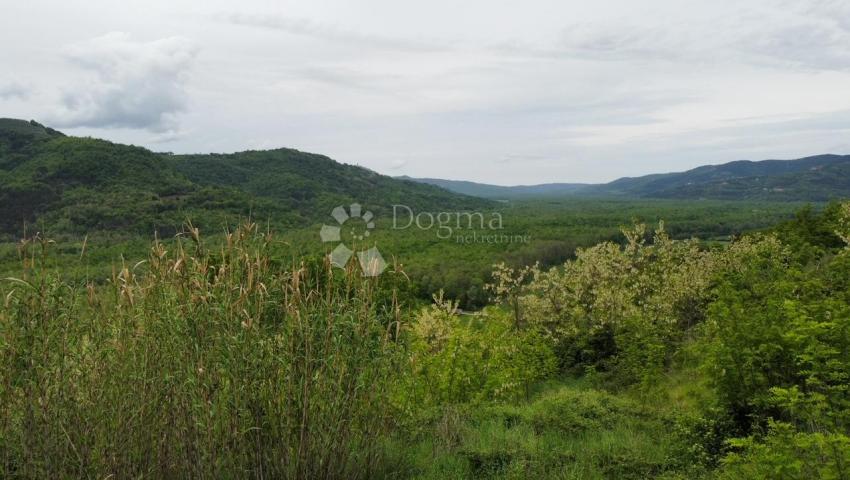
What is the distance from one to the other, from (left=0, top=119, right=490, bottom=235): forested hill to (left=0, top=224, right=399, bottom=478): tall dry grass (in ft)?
119

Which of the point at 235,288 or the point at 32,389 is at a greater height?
the point at 235,288

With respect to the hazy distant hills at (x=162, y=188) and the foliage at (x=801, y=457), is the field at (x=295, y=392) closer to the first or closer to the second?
the foliage at (x=801, y=457)

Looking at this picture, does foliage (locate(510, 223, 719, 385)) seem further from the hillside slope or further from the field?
the hillside slope

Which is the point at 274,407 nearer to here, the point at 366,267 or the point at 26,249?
the point at 366,267

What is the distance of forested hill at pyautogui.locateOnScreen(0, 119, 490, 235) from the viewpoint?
7400 centimetres

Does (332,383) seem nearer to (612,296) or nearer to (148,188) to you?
(612,296)

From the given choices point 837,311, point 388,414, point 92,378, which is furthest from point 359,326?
point 837,311

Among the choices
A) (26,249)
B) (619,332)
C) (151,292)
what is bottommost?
(619,332)

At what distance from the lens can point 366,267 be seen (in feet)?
17.5

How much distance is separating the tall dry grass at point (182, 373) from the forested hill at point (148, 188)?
36.4 meters

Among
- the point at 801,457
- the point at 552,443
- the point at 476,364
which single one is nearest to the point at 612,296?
the point at 476,364

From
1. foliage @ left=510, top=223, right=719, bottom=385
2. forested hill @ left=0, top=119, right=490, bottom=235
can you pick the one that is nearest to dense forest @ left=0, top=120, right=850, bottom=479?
foliage @ left=510, top=223, right=719, bottom=385

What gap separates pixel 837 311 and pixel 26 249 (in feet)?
26.1

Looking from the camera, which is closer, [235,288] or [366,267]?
[235,288]
